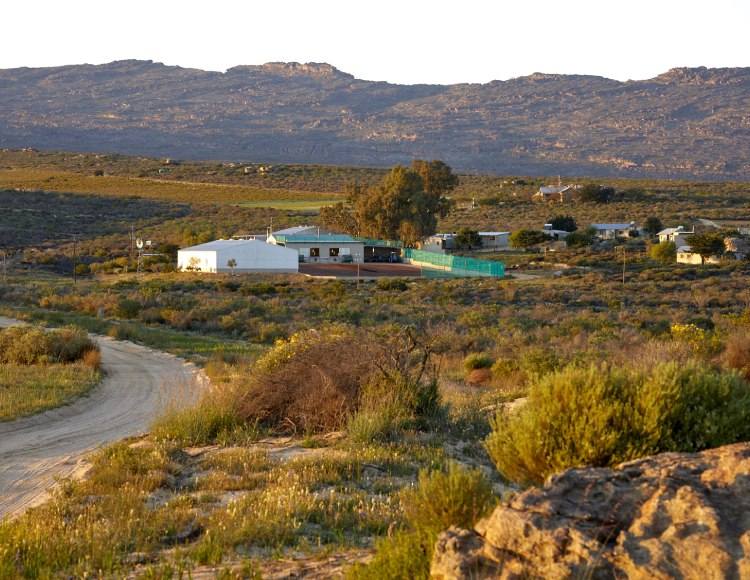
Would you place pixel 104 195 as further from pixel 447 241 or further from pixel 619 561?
pixel 619 561

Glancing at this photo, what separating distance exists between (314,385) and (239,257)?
173 ft

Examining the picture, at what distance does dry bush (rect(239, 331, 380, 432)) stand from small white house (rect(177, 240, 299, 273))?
50.3 meters

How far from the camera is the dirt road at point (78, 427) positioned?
10.1 meters

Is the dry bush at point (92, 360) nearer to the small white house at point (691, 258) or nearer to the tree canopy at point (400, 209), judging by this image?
the small white house at point (691, 258)

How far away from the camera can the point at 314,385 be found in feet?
37.4

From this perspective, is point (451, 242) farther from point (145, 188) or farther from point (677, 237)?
point (145, 188)

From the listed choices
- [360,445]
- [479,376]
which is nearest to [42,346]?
[479,376]

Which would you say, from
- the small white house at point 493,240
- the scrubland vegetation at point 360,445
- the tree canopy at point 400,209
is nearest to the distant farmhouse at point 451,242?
the small white house at point 493,240

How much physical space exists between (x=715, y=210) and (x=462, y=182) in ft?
168

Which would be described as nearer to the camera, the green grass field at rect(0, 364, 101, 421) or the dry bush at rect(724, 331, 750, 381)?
the dry bush at rect(724, 331, 750, 381)

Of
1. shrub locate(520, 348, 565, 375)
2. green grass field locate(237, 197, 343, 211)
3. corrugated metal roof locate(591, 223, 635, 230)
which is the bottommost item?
corrugated metal roof locate(591, 223, 635, 230)

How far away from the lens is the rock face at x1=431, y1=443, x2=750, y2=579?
4328 millimetres

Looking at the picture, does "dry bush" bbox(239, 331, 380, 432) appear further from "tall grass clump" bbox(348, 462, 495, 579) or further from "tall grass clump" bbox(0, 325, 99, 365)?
"tall grass clump" bbox(0, 325, 99, 365)

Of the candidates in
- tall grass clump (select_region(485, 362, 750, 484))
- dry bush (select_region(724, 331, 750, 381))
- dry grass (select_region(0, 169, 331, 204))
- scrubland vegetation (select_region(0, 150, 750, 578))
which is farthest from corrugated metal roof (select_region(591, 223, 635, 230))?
tall grass clump (select_region(485, 362, 750, 484))
